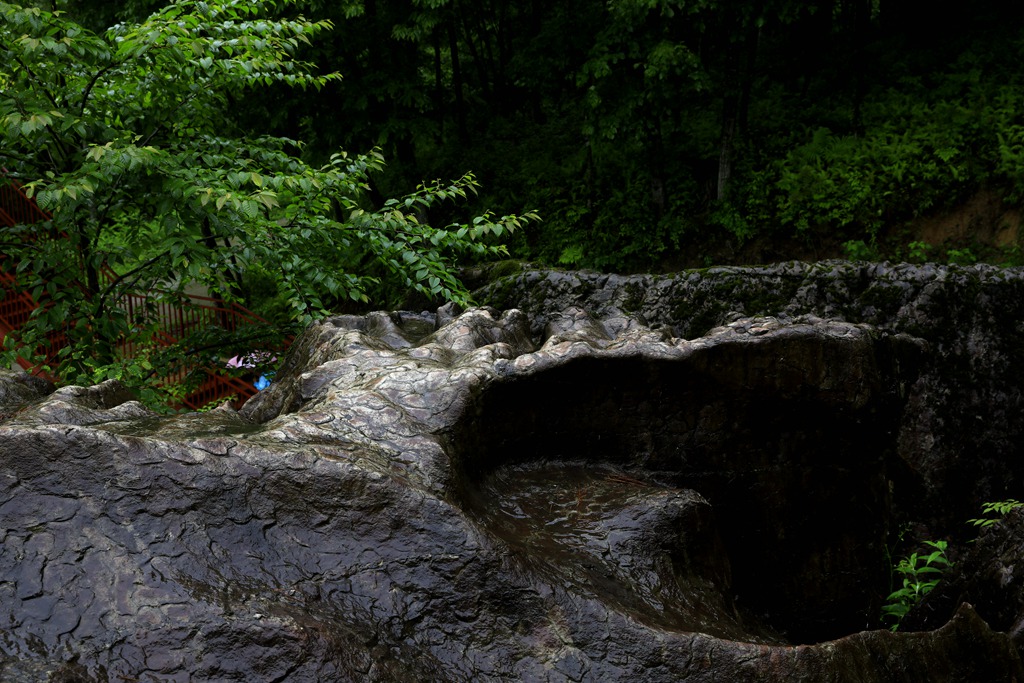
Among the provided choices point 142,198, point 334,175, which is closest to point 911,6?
point 334,175

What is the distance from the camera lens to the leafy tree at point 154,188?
17.5 feet

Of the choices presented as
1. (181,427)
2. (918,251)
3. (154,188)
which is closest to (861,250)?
(918,251)

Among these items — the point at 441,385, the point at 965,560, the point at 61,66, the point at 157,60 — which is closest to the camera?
the point at 441,385

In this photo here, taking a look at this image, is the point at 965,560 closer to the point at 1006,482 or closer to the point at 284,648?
the point at 1006,482

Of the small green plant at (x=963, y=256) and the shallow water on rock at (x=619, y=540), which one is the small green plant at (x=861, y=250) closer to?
the small green plant at (x=963, y=256)

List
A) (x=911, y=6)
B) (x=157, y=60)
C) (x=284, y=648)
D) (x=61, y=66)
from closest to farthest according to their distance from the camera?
(x=284, y=648), (x=61, y=66), (x=157, y=60), (x=911, y=6)

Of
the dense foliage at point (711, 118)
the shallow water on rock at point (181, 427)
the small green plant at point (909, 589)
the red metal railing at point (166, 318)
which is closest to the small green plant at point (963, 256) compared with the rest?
the dense foliage at point (711, 118)

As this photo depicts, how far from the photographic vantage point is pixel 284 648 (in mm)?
2018

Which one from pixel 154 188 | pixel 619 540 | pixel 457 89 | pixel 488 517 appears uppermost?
pixel 457 89

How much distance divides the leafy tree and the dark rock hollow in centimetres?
140

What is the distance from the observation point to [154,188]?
6000mm

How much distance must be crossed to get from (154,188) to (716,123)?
1156 cm

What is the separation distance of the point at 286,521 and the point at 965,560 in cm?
298

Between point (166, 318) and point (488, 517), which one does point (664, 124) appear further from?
point (488, 517)
